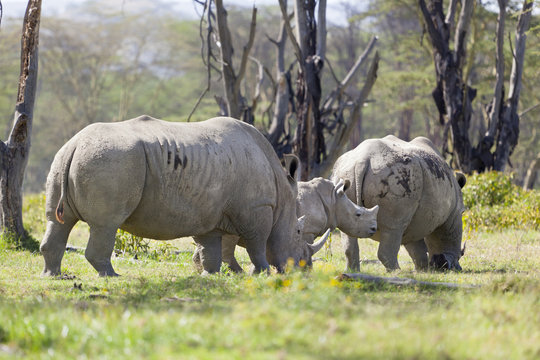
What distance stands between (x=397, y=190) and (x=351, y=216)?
0.66m

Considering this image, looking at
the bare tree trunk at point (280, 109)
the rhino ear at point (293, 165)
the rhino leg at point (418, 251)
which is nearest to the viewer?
the rhino ear at point (293, 165)

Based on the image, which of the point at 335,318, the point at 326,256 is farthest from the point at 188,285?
the point at 326,256

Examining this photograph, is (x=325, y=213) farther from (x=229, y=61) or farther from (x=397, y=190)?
(x=229, y=61)

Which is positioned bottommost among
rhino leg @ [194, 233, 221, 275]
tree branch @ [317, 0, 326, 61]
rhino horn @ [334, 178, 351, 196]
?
rhino leg @ [194, 233, 221, 275]

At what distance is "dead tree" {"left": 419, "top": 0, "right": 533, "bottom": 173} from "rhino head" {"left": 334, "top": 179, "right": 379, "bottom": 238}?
9.67 metres

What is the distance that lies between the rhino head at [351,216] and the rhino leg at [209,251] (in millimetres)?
1578

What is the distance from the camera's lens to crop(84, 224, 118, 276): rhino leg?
26.0 feet

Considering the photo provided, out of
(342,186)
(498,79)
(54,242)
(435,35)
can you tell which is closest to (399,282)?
(342,186)

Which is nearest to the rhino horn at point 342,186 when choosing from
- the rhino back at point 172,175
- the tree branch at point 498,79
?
the rhino back at point 172,175

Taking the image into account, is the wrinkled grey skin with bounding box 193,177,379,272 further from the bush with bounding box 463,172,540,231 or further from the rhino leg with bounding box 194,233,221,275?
the bush with bounding box 463,172,540,231

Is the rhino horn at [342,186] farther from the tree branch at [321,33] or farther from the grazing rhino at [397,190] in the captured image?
the tree branch at [321,33]

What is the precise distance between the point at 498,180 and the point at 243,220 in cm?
Result: 1072

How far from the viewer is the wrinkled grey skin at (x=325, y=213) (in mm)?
9469

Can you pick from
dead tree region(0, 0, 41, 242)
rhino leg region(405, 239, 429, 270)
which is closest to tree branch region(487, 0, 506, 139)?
rhino leg region(405, 239, 429, 270)
